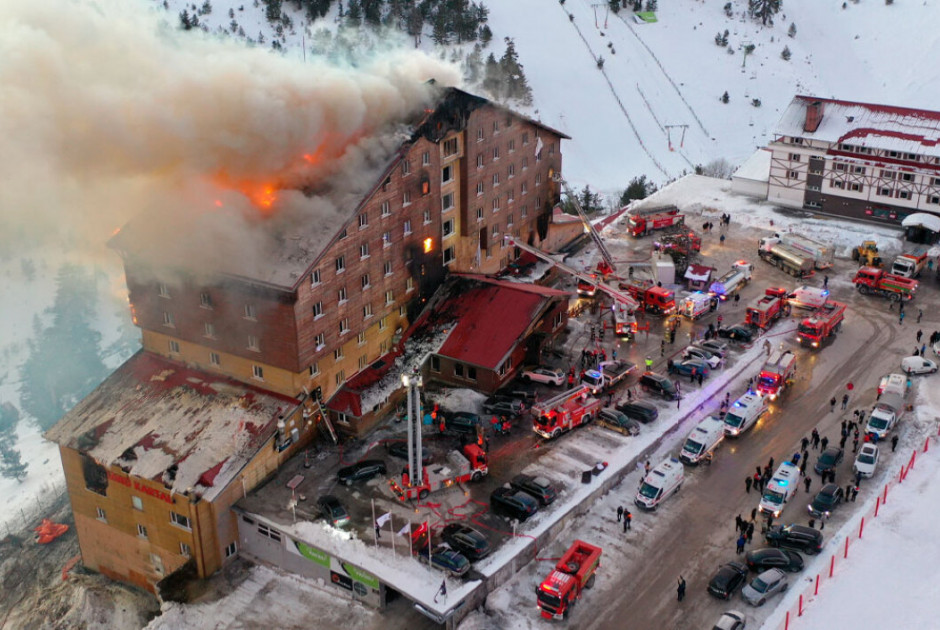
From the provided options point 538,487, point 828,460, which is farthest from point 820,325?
point 538,487

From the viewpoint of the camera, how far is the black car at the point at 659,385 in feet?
188

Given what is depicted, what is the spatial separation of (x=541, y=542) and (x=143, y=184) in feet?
91.5

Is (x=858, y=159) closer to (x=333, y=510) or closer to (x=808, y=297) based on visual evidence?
(x=808, y=297)

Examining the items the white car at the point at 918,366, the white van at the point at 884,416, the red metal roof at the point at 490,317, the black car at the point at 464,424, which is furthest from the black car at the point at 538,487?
the white car at the point at 918,366

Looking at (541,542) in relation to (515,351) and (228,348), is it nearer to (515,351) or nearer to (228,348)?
(515,351)

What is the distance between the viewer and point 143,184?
5100cm

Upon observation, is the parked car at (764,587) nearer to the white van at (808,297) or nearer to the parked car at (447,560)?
the parked car at (447,560)

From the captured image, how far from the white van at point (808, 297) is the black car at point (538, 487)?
29.1m

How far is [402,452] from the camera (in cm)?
5128

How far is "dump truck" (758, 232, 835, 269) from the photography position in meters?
75.9

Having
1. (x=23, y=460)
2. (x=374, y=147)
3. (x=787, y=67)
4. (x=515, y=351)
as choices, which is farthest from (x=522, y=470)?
(x=787, y=67)

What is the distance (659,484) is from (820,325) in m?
22.0

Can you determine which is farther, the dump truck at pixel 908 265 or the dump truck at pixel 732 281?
the dump truck at pixel 908 265

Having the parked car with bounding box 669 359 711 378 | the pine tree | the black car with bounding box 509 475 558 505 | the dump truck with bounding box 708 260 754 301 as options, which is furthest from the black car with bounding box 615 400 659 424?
the pine tree
